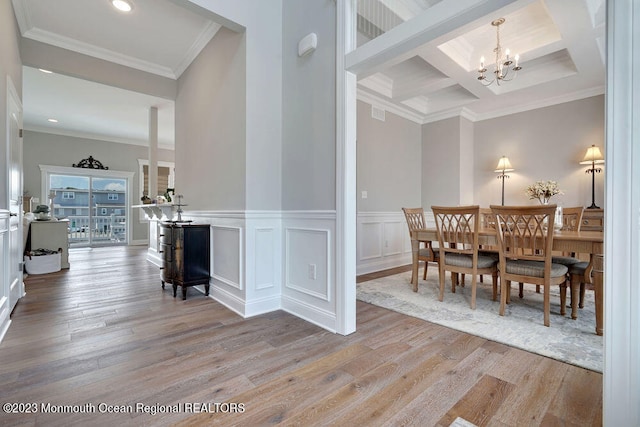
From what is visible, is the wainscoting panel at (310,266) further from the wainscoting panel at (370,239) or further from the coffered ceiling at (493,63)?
the wainscoting panel at (370,239)

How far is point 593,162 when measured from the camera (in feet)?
13.5

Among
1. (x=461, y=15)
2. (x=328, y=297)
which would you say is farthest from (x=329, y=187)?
(x=461, y=15)

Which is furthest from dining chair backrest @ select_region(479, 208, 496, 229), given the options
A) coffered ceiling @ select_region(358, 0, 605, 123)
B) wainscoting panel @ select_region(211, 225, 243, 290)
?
wainscoting panel @ select_region(211, 225, 243, 290)

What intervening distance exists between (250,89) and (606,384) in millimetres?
2849

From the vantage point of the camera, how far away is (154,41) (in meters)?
3.53

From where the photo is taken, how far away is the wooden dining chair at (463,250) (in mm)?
2723

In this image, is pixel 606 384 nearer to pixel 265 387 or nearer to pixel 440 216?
pixel 265 387

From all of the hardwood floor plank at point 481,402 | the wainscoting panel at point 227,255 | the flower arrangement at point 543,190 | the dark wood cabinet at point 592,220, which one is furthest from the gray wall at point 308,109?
the dark wood cabinet at point 592,220

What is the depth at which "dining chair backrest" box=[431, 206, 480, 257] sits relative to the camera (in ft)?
8.95

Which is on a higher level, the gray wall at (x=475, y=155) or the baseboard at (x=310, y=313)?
the gray wall at (x=475, y=155)

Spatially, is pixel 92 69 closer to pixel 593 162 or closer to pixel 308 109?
pixel 308 109

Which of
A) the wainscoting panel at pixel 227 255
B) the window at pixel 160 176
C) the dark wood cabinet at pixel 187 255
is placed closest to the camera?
the wainscoting panel at pixel 227 255

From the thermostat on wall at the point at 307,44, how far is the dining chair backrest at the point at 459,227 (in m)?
1.85

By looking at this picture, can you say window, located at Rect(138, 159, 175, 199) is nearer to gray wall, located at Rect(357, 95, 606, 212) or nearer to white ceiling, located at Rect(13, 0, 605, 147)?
white ceiling, located at Rect(13, 0, 605, 147)
